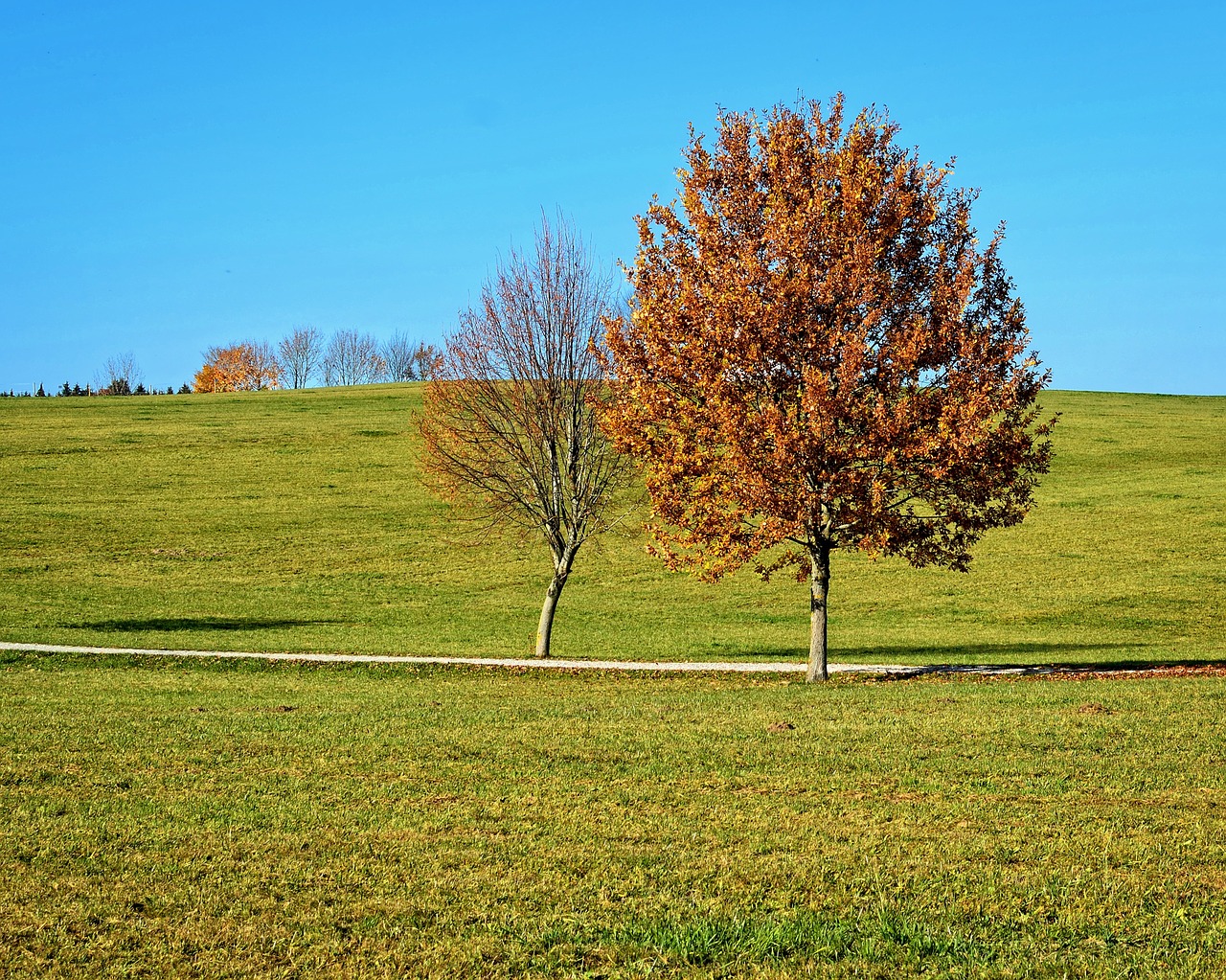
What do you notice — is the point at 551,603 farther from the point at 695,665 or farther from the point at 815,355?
the point at 815,355

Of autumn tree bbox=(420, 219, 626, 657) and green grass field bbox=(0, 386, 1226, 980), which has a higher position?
autumn tree bbox=(420, 219, 626, 657)

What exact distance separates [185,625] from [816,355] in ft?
66.0

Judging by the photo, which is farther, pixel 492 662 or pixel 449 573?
pixel 449 573

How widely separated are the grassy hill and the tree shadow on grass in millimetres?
134

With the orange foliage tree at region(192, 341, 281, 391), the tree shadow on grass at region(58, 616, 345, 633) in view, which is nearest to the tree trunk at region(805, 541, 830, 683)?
the tree shadow on grass at region(58, 616, 345, 633)

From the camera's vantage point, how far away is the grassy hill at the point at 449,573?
3050cm

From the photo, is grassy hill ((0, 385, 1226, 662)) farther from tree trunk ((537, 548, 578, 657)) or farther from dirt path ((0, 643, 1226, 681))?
dirt path ((0, 643, 1226, 681))

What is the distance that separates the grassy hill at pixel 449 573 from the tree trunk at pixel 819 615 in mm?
5243

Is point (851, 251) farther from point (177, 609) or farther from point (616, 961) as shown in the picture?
point (177, 609)

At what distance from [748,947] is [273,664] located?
2014cm

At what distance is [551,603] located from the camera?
95.5ft

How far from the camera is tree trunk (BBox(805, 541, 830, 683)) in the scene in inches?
899

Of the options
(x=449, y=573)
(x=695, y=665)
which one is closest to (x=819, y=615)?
(x=695, y=665)

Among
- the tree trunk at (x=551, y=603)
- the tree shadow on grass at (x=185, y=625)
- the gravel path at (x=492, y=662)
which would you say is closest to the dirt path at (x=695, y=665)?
the gravel path at (x=492, y=662)
